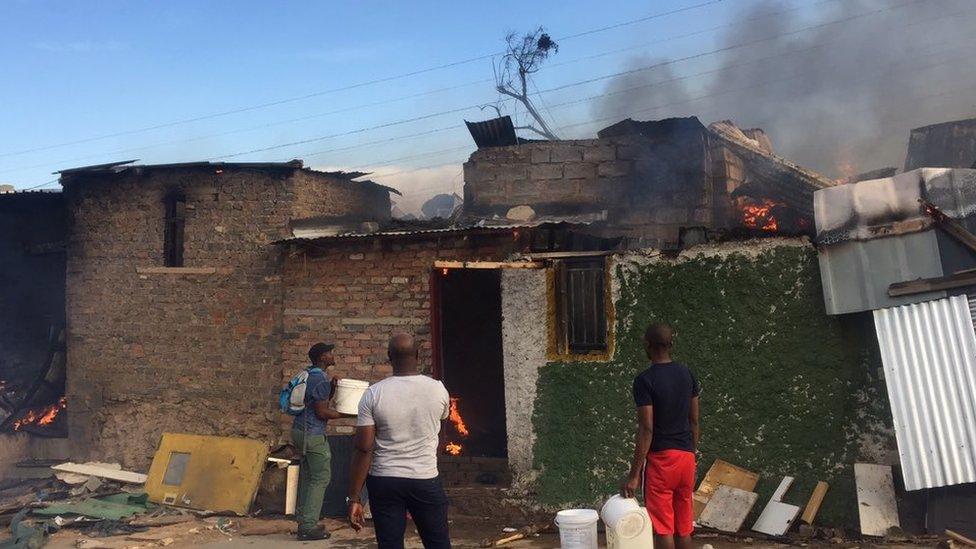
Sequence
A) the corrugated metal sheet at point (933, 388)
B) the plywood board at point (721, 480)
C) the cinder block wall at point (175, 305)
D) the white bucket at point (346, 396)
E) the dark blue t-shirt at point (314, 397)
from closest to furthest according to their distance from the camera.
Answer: the corrugated metal sheet at point (933, 388), the plywood board at point (721, 480), the dark blue t-shirt at point (314, 397), the white bucket at point (346, 396), the cinder block wall at point (175, 305)

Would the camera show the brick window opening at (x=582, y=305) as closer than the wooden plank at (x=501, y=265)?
Yes

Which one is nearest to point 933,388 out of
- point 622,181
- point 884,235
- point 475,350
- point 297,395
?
point 884,235

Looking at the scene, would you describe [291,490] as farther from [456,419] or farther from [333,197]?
[333,197]

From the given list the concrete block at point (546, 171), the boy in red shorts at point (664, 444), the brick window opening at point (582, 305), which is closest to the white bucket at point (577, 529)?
the boy in red shorts at point (664, 444)

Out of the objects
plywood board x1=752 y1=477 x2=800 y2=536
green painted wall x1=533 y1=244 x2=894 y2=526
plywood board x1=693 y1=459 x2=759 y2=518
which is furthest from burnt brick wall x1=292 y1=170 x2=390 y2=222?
plywood board x1=752 y1=477 x2=800 y2=536

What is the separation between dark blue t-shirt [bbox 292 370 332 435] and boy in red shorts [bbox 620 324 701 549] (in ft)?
11.0

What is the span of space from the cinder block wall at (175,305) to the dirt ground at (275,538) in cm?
246

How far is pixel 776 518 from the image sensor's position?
707cm

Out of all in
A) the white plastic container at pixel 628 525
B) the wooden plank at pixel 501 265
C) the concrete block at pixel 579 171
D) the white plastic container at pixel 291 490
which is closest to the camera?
the white plastic container at pixel 628 525

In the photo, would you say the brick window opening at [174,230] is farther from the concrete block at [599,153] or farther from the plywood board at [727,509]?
the plywood board at [727,509]

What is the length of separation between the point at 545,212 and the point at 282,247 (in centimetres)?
358

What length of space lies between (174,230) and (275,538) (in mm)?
5581

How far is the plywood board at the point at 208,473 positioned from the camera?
905 centimetres

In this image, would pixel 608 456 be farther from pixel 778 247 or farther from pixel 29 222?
pixel 29 222
